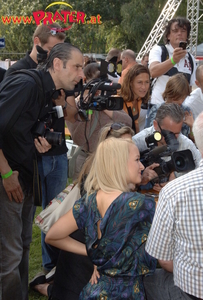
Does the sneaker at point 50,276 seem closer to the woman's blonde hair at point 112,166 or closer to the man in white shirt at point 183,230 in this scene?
the woman's blonde hair at point 112,166

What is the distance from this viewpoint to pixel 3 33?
101ft

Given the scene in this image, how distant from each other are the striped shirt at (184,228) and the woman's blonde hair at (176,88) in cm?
209

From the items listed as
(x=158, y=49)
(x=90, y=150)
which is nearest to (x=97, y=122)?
(x=90, y=150)

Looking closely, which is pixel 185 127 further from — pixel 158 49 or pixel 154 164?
pixel 154 164

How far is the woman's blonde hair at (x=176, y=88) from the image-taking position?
12.0 feet

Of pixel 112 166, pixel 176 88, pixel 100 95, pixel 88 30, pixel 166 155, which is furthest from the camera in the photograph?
pixel 88 30

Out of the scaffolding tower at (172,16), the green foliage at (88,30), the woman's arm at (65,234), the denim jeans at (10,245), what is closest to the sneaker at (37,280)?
the denim jeans at (10,245)

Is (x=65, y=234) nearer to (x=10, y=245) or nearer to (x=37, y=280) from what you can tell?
(x=10, y=245)

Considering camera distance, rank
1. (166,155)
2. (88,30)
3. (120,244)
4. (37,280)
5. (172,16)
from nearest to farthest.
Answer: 1. (120,244)
2. (166,155)
3. (37,280)
4. (172,16)
5. (88,30)

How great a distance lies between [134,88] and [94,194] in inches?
79.7

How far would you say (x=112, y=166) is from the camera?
77.2 inches

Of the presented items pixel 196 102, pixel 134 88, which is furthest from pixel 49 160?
pixel 196 102

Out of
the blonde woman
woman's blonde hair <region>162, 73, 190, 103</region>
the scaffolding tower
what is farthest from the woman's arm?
the scaffolding tower

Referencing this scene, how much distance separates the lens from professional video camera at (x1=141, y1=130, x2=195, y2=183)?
240 cm
